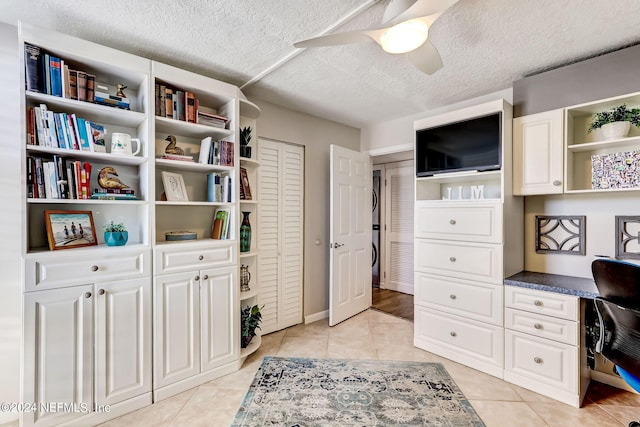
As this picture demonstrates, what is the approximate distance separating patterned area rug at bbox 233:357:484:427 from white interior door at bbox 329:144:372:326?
939 mm

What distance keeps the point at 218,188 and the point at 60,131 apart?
100 cm

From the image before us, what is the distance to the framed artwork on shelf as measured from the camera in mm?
2468

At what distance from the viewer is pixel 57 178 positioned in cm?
171

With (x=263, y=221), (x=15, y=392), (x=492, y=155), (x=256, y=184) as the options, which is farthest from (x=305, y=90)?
(x=15, y=392)

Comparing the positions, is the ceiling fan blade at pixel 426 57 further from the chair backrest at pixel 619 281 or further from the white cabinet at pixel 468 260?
the chair backrest at pixel 619 281

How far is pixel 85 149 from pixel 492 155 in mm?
2995

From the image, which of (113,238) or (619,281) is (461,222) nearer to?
(619,281)

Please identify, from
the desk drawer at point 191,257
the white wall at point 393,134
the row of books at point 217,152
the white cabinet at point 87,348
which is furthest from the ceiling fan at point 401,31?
the white cabinet at point 87,348

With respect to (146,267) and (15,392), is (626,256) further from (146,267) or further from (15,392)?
(15,392)

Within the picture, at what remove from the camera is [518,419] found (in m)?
1.80

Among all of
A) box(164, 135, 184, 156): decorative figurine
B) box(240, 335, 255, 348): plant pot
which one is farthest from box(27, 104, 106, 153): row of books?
box(240, 335, 255, 348): plant pot

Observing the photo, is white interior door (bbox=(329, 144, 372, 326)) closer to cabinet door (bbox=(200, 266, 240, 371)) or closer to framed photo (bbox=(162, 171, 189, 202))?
cabinet door (bbox=(200, 266, 240, 371))

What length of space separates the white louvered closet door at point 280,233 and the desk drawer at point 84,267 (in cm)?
123

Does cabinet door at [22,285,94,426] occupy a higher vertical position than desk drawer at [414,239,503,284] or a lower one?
lower
